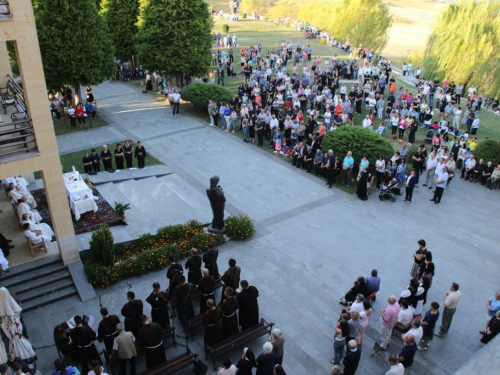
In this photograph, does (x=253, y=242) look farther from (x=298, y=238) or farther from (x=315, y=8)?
(x=315, y=8)

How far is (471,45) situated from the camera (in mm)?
28953

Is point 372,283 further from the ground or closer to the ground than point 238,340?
further from the ground

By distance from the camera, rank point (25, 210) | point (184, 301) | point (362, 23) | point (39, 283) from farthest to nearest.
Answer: point (362, 23) < point (25, 210) < point (39, 283) < point (184, 301)

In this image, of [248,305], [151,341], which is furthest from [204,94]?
[151,341]

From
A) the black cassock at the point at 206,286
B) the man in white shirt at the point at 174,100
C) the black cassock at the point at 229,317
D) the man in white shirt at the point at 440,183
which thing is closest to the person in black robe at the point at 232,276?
the black cassock at the point at 206,286

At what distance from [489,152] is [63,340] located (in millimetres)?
17132


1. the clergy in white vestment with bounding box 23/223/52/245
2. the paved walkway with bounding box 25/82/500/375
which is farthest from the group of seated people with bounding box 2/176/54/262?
the paved walkway with bounding box 25/82/500/375

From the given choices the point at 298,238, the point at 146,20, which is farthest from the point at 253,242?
the point at 146,20

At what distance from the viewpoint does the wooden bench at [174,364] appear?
8.62 metres

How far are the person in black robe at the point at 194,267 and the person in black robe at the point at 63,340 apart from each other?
3.09 meters

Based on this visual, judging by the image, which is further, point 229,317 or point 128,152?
point 128,152

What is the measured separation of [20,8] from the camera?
1001 centimetres

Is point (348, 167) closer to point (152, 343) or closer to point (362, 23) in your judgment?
point (152, 343)

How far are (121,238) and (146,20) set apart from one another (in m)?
19.2
